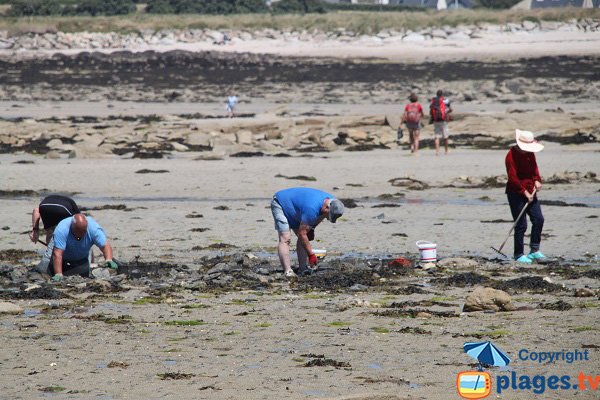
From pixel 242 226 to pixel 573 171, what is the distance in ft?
24.9

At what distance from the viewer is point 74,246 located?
1182 centimetres

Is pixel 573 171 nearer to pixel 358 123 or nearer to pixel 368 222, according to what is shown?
pixel 368 222

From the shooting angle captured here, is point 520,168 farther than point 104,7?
No

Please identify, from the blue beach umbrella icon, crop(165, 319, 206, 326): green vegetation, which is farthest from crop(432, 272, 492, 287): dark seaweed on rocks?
the blue beach umbrella icon

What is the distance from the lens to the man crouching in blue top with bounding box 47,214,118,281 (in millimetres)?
11680

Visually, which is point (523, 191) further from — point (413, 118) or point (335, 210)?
point (413, 118)

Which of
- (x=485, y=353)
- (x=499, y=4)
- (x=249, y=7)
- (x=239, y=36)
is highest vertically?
(x=249, y=7)

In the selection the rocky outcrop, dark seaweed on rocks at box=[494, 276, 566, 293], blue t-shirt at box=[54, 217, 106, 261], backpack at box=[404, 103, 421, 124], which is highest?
blue t-shirt at box=[54, 217, 106, 261]

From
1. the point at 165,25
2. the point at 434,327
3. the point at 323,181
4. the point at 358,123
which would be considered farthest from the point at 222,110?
the point at 165,25

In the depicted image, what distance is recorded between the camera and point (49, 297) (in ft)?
35.5

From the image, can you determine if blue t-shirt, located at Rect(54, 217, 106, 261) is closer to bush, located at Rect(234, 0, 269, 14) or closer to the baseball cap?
the baseball cap

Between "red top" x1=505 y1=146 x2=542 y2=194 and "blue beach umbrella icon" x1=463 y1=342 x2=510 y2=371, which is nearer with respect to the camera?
"blue beach umbrella icon" x1=463 y1=342 x2=510 y2=371

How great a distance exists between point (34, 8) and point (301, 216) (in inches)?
3090

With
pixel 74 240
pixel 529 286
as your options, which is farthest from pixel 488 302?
pixel 74 240
